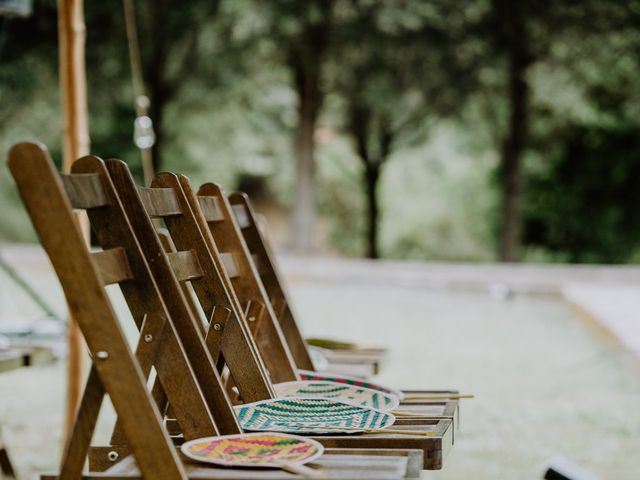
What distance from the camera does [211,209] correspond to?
9.76 feet

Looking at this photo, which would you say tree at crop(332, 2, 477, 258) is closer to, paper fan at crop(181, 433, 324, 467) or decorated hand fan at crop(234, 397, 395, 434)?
decorated hand fan at crop(234, 397, 395, 434)

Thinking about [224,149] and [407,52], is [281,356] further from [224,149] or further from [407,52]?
[224,149]

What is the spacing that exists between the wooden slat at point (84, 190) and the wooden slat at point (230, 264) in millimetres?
835

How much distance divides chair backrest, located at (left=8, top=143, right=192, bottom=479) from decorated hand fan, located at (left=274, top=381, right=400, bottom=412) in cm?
86

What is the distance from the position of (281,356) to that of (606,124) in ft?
61.9

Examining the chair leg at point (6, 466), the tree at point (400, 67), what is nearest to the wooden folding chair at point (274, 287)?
the chair leg at point (6, 466)

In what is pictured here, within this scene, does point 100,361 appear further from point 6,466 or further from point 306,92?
point 306,92

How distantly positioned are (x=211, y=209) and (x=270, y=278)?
0.63 metres

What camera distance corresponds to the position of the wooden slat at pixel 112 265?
2.07 metres

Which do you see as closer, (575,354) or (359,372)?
(359,372)

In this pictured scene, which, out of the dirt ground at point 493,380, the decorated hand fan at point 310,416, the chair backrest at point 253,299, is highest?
the chair backrest at point 253,299

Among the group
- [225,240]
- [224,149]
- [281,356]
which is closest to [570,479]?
[281,356]

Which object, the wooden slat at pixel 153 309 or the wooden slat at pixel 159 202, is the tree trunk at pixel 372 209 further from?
the wooden slat at pixel 153 309

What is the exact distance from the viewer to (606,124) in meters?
20.7
